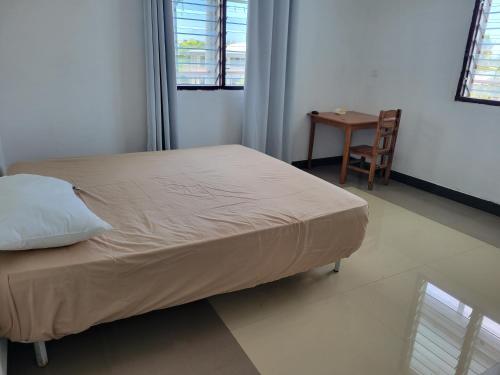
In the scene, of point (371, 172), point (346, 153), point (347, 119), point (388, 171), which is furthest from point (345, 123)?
point (388, 171)

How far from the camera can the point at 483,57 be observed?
335 cm

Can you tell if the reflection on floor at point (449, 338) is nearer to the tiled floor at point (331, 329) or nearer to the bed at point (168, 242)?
the tiled floor at point (331, 329)

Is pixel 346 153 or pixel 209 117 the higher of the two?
pixel 209 117

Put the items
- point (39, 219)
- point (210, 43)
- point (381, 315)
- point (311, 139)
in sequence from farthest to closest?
point (311, 139), point (210, 43), point (381, 315), point (39, 219)

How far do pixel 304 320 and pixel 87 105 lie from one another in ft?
8.23

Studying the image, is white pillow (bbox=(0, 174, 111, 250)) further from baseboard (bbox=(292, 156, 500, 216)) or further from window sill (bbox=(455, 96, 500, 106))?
window sill (bbox=(455, 96, 500, 106))

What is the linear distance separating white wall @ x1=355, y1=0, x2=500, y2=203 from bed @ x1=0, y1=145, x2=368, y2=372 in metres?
2.01

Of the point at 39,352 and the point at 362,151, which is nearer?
the point at 39,352

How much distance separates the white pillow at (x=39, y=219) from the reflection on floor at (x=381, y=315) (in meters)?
0.88

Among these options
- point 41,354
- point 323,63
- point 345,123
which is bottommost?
point 41,354

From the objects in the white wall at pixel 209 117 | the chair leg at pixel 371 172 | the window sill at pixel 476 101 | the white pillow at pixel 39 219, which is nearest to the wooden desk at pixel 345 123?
the chair leg at pixel 371 172

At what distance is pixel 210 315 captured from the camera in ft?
6.38

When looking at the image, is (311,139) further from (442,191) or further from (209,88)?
(442,191)

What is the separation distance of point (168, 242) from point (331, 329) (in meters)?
0.98
